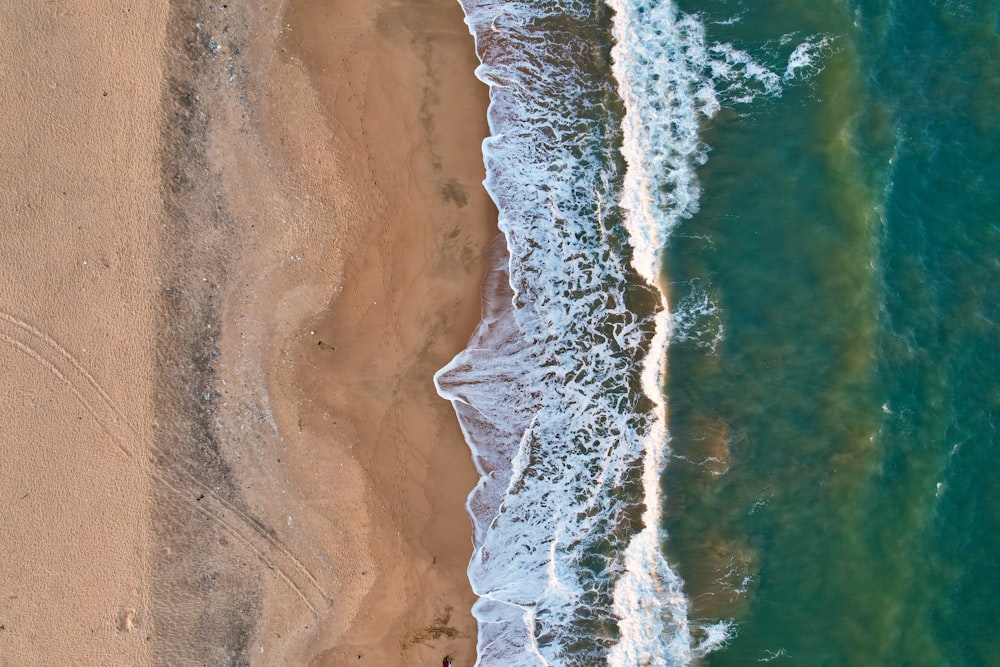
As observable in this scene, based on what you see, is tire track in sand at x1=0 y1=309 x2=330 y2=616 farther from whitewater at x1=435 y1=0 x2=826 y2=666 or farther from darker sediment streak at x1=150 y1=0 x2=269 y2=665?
whitewater at x1=435 y1=0 x2=826 y2=666

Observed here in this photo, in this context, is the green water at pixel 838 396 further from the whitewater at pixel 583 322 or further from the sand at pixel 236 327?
the sand at pixel 236 327

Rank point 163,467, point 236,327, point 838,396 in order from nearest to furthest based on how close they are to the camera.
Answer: point 163,467
point 236,327
point 838,396

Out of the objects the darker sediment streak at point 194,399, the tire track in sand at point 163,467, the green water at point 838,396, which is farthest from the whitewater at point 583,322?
the darker sediment streak at point 194,399

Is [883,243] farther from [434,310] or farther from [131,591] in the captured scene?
[131,591]

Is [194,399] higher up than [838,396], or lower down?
higher up

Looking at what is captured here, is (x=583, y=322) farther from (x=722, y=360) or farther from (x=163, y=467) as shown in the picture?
(x=163, y=467)

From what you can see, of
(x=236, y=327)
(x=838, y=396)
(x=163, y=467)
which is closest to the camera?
(x=163, y=467)

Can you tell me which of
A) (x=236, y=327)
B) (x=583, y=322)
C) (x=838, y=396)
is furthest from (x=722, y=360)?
(x=236, y=327)

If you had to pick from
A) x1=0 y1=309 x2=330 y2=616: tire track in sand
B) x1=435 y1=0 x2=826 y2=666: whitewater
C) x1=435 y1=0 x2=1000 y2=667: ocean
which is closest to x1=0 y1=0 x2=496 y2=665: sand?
x1=0 y1=309 x2=330 y2=616: tire track in sand
